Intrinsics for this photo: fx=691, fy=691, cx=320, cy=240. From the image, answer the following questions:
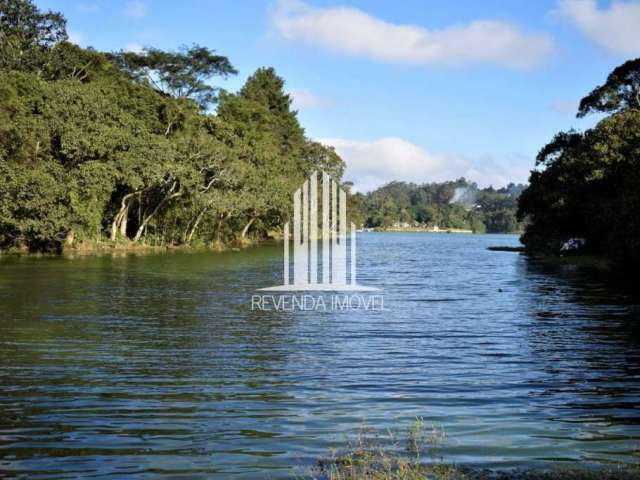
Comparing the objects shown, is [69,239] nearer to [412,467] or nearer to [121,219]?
[121,219]

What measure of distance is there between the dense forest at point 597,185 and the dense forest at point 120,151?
25763 mm

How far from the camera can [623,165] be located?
45406 mm

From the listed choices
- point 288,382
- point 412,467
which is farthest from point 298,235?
point 412,467

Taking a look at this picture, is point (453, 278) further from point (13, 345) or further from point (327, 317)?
point (13, 345)

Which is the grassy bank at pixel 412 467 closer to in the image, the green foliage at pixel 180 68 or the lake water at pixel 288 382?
the lake water at pixel 288 382

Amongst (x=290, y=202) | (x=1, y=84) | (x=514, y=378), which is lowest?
(x=514, y=378)

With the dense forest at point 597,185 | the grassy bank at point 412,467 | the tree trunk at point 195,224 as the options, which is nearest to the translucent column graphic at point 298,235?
the tree trunk at point 195,224

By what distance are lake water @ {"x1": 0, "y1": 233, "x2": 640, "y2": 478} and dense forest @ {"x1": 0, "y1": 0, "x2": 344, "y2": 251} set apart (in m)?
22.2

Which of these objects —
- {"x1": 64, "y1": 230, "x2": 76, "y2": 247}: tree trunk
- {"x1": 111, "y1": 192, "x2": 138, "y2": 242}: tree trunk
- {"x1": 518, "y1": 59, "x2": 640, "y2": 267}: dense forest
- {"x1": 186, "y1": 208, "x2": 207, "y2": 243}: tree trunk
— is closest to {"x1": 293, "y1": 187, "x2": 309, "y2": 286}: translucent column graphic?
{"x1": 186, "y1": 208, "x2": 207, "y2": 243}: tree trunk

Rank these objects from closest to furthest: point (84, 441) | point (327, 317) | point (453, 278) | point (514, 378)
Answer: point (84, 441) < point (514, 378) < point (327, 317) < point (453, 278)

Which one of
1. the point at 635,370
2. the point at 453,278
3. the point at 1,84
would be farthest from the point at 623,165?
the point at 1,84

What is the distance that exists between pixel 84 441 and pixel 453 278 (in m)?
29.4

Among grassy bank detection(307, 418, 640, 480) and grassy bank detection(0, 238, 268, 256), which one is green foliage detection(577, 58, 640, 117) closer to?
grassy bank detection(0, 238, 268, 256)

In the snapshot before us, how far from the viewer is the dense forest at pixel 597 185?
38.8 meters
